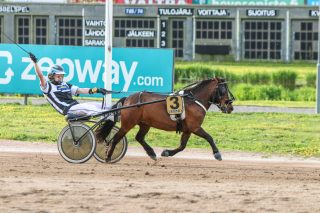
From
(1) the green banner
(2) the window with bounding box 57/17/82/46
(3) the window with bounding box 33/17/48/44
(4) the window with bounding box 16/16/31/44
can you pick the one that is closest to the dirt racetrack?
(2) the window with bounding box 57/17/82/46

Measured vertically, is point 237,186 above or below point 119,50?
below

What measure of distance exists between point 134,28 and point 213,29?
4.02 m

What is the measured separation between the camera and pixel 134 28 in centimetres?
5116

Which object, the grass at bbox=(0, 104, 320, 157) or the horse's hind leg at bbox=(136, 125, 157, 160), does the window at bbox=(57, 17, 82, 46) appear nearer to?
the grass at bbox=(0, 104, 320, 157)

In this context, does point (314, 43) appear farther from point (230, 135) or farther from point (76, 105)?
point (76, 105)

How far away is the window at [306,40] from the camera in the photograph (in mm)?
51000

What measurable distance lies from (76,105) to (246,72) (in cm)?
2498

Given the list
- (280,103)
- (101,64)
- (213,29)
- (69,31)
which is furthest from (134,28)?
(101,64)

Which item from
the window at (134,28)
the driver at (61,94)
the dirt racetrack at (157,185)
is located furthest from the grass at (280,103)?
the window at (134,28)

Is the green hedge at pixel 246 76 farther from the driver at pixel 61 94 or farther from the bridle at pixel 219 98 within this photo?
the driver at pixel 61 94

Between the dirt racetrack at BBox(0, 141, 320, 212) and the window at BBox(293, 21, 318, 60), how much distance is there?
33.7 m

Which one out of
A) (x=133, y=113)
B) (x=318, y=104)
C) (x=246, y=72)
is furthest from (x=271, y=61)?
(x=133, y=113)

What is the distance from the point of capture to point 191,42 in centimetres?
5147

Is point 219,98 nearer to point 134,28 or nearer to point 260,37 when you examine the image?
point 134,28
